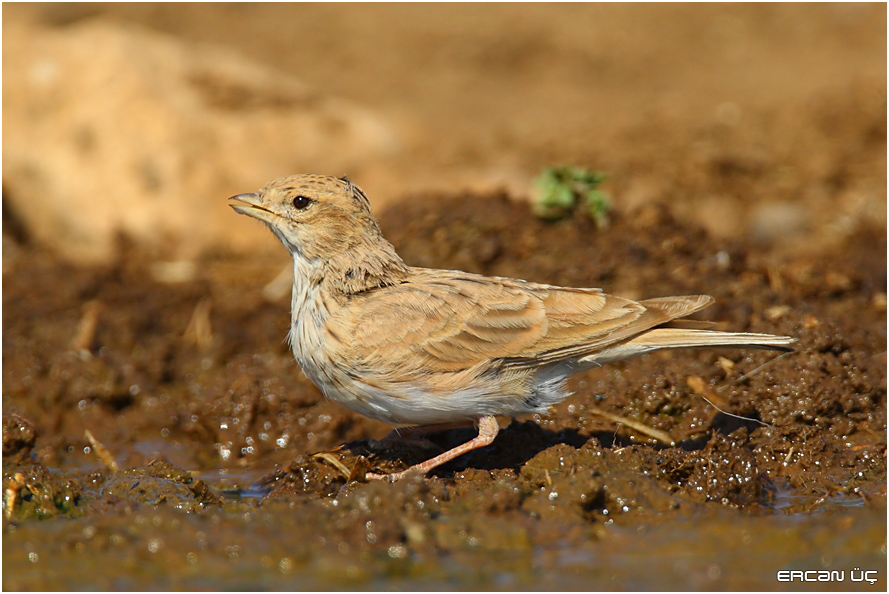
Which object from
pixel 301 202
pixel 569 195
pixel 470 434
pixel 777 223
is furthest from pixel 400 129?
→ pixel 470 434

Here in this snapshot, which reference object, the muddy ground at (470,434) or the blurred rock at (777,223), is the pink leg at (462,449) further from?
the blurred rock at (777,223)

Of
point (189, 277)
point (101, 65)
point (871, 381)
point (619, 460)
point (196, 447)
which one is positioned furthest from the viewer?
point (101, 65)

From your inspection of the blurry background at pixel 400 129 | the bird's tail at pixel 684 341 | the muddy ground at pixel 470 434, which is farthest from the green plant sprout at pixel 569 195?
the bird's tail at pixel 684 341

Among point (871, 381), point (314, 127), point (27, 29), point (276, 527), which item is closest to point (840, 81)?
point (314, 127)

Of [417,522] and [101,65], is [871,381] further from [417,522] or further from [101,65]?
[101,65]

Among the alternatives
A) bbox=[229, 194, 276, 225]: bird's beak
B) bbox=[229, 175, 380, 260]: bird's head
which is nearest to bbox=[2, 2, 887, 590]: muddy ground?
bbox=[229, 175, 380, 260]: bird's head

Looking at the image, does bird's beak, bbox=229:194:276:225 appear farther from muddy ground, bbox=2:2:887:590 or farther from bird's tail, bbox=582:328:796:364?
bird's tail, bbox=582:328:796:364
